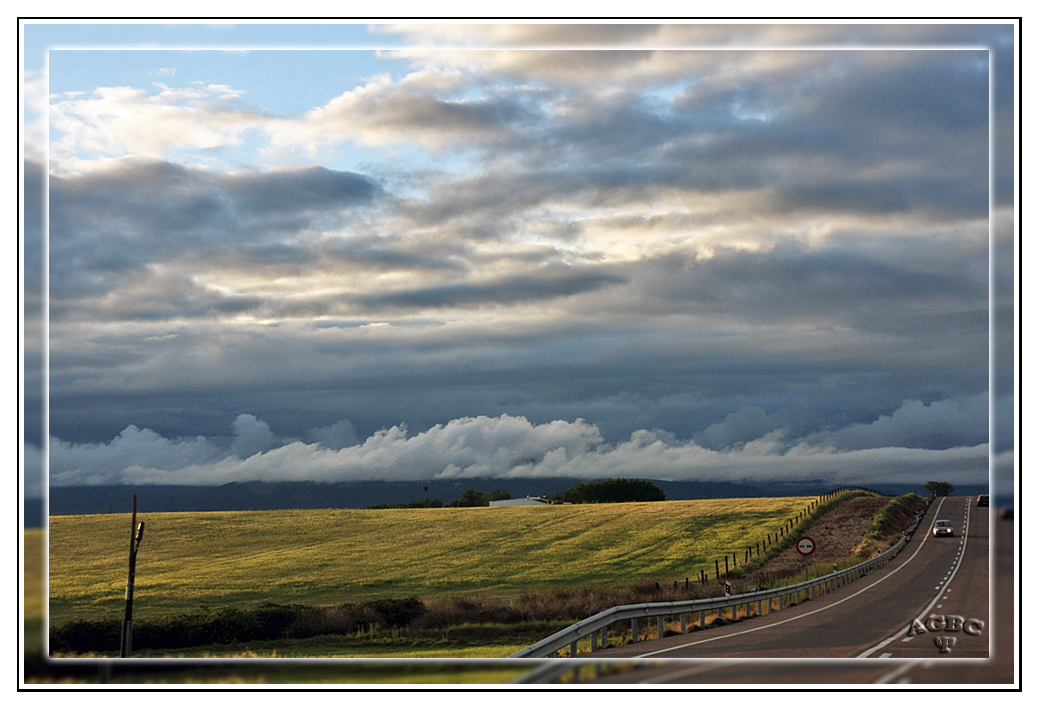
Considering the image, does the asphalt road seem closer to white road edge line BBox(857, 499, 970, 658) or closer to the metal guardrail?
white road edge line BBox(857, 499, 970, 658)

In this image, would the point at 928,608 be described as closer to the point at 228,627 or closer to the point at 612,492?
the point at 228,627

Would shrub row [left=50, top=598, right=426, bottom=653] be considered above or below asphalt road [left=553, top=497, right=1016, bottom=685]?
below

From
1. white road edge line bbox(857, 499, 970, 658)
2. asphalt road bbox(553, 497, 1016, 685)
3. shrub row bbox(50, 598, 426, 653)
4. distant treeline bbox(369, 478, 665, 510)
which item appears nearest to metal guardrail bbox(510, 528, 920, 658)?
asphalt road bbox(553, 497, 1016, 685)

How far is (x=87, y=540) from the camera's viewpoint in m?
54.1

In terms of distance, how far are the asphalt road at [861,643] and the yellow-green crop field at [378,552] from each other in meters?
12.1

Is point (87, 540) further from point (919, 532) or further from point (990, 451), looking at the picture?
point (919, 532)

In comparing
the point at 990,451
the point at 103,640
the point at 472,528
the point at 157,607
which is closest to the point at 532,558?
the point at 472,528

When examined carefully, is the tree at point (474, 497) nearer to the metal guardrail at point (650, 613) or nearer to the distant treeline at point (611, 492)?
the distant treeline at point (611, 492)

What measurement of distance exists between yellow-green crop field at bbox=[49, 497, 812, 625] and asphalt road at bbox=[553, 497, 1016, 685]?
12.1 meters

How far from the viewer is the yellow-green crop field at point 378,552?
127 feet

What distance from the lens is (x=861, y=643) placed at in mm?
17672

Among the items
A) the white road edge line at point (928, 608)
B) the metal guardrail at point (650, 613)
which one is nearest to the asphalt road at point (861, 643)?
the white road edge line at point (928, 608)

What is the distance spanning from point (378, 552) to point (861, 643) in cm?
3773

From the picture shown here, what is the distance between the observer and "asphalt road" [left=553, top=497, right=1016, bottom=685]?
11688mm
